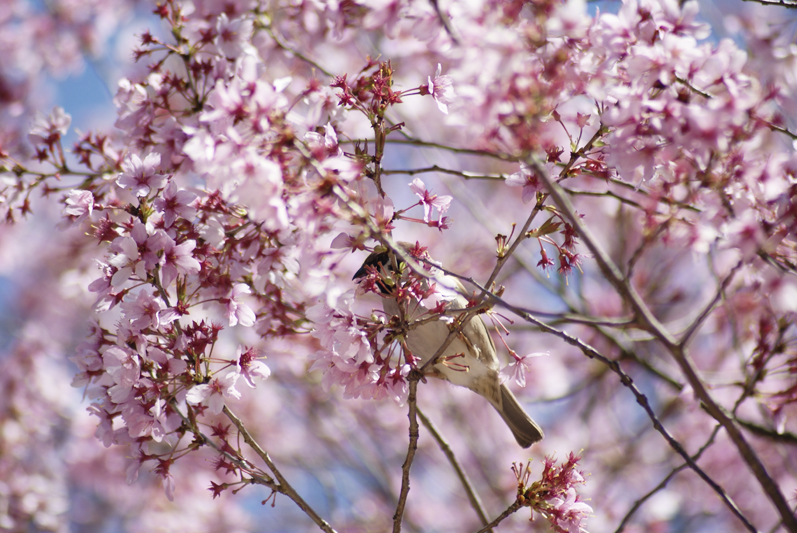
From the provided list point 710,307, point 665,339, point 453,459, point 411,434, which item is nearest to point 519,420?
point 453,459

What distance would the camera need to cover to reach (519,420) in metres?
3.45

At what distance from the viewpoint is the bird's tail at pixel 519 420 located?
3.43 meters

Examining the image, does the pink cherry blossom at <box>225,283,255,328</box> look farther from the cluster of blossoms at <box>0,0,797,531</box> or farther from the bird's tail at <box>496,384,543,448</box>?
the bird's tail at <box>496,384,543,448</box>

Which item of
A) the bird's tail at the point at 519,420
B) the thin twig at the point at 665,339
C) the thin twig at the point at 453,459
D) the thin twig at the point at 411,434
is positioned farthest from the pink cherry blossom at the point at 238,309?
the bird's tail at the point at 519,420

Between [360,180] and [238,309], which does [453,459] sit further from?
[360,180]

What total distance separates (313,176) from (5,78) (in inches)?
269

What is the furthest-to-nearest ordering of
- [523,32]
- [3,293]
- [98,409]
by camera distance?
[3,293]
[98,409]
[523,32]

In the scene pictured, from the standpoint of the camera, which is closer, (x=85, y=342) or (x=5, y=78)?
(x=85, y=342)

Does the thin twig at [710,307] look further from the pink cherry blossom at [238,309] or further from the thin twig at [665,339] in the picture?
the pink cherry blossom at [238,309]

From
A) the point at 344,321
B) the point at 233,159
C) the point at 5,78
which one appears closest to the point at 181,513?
the point at 5,78

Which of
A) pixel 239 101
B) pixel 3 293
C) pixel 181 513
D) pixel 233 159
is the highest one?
pixel 3 293

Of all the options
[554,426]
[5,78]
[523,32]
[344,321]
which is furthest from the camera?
[554,426]

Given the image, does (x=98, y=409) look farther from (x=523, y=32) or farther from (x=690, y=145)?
(x=690, y=145)

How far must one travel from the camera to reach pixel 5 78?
689 cm
